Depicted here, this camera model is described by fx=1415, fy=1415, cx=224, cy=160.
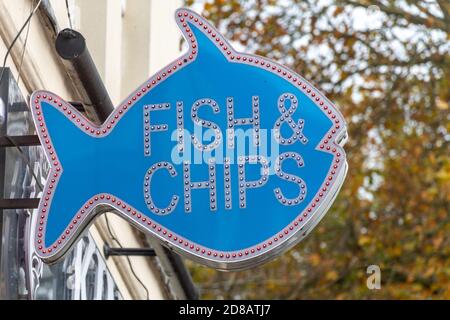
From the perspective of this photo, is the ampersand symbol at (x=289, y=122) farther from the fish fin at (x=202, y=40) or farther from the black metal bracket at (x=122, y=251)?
the black metal bracket at (x=122, y=251)

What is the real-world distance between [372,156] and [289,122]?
44.5 feet

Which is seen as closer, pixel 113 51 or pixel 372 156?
pixel 113 51

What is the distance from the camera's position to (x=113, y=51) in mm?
10797

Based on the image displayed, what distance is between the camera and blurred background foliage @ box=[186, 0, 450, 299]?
19203 mm

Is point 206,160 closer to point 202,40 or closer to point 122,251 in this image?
point 202,40

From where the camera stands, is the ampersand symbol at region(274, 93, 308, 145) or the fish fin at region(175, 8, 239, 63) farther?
the fish fin at region(175, 8, 239, 63)

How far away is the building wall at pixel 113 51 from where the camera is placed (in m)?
8.09

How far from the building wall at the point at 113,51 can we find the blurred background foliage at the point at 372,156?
17.9ft

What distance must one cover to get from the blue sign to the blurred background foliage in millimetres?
11715

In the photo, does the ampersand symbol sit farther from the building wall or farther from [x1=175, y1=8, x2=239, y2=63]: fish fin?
the building wall

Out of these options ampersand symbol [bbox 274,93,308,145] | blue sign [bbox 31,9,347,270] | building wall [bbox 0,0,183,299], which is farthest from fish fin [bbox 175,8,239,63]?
building wall [bbox 0,0,183,299]

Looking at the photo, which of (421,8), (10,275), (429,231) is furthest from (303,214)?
(429,231)

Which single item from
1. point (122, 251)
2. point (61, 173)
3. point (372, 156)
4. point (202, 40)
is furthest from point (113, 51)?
point (372, 156)

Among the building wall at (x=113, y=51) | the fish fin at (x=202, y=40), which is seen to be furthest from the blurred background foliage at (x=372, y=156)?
the fish fin at (x=202, y=40)
